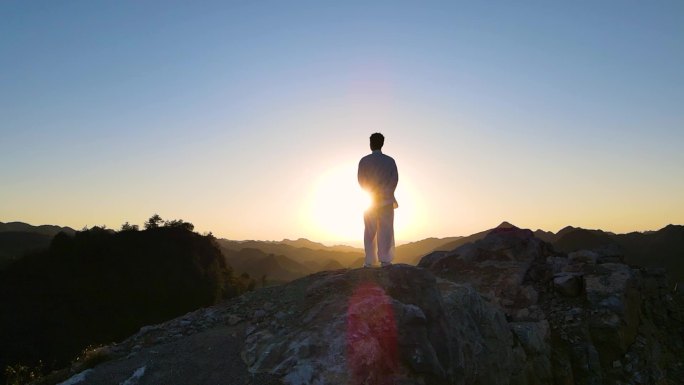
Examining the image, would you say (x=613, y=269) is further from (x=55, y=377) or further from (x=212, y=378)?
(x=55, y=377)

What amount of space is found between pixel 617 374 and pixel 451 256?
249 inches

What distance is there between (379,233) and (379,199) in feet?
2.77

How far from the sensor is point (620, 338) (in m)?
12.9

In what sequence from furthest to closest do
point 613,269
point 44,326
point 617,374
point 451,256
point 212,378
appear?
point 44,326
point 451,256
point 613,269
point 617,374
point 212,378

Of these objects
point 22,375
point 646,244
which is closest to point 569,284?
point 22,375

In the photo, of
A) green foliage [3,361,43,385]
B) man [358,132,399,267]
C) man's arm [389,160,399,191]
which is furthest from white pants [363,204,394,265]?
green foliage [3,361,43,385]

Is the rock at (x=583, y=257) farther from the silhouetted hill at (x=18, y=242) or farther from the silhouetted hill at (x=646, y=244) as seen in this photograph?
the silhouetted hill at (x=18, y=242)

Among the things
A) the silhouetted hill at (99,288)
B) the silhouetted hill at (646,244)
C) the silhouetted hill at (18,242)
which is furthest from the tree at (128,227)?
the silhouetted hill at (646,244)

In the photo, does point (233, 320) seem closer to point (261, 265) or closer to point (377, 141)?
point (377, 141)

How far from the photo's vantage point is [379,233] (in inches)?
447

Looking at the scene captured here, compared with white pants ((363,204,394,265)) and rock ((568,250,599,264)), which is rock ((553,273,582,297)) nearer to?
rock ((568,250,599,264))

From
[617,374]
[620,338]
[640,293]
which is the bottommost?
[617,374]

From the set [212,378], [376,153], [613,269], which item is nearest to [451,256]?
[613,269]

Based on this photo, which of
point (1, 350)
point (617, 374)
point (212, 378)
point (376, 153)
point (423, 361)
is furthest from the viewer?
point (1, 350)
